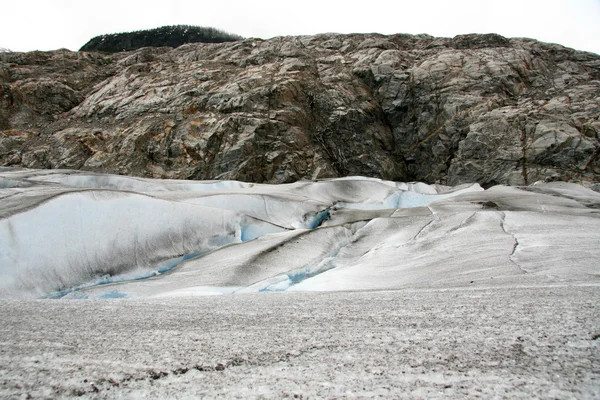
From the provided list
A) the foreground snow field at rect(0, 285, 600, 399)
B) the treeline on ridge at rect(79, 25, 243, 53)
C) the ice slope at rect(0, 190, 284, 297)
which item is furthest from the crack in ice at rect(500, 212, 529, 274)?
the treeline on ridge at rect(79, 25, 243, 53)

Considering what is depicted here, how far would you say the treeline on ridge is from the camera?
4903 cm

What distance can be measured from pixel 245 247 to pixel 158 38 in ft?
166

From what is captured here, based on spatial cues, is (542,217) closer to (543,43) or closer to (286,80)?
(286,80)

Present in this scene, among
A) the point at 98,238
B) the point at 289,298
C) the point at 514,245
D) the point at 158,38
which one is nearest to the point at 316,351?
the point at 289,298

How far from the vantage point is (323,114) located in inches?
926

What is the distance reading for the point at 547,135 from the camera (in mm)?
19250

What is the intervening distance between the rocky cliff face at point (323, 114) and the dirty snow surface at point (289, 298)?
30.1 feet

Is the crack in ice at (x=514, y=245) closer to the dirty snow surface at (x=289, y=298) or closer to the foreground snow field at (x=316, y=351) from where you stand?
the dirty snow surface at (x=289, y=298)

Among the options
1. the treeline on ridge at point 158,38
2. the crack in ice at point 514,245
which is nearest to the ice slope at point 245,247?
the crack in ice at point 514,245

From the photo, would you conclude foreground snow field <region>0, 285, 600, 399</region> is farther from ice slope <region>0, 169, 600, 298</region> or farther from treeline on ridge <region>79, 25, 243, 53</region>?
treeline on ridge <region>79, 25, 243, 53</region>

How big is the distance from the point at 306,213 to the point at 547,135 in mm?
14651

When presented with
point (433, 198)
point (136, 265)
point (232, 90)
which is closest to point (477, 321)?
point (136, 265)

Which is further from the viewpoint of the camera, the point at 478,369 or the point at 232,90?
the point at 232,90

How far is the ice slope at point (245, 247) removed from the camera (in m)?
5.78
